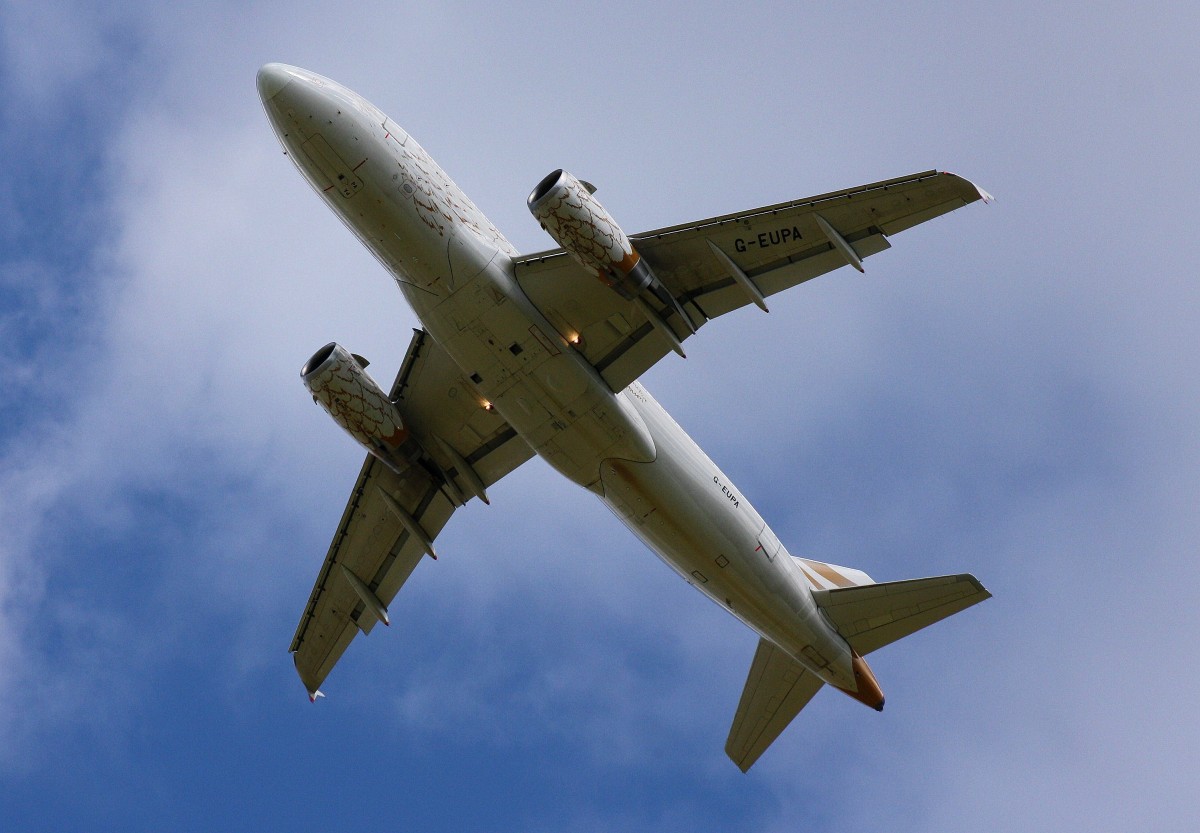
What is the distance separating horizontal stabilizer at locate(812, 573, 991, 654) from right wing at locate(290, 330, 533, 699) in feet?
29.9

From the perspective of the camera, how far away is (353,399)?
32.9 metres

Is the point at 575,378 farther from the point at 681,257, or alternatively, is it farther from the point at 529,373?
the point at 681,257

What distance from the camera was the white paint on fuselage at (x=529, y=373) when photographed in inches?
1142

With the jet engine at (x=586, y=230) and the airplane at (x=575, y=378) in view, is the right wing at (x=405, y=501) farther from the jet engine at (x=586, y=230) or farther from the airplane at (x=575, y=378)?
the jet engine at (x=586, y=230)

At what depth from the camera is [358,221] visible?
29328 mm

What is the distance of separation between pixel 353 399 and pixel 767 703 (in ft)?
47.6

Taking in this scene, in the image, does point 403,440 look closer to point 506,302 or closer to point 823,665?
point 506,302

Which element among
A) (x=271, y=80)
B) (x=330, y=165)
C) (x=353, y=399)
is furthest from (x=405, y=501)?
(x=271, y=80)

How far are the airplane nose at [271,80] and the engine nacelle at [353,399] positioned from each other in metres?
6.67

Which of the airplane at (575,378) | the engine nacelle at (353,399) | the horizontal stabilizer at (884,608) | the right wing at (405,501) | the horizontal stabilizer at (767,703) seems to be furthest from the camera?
the horizontal stabilizer at (767,703)

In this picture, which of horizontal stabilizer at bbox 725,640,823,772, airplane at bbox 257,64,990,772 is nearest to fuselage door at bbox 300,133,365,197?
airplane at bbox 257,64,990,772

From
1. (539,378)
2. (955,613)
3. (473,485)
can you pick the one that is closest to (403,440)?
(473,485)

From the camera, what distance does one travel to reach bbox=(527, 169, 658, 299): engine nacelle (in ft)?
94.2

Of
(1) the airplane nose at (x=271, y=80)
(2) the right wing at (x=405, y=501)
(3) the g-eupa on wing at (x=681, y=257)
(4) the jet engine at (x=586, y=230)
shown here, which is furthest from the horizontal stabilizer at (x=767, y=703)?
(1) the airplane nose at (x=271, y=80)
